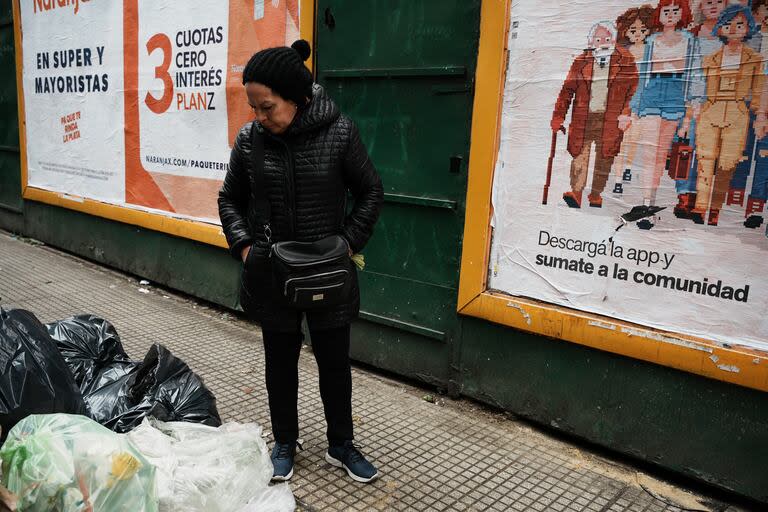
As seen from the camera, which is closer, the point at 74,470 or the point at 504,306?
the point at 74,470

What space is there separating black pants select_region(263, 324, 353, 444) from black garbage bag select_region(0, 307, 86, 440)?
782 millimetres

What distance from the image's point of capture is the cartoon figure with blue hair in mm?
2529

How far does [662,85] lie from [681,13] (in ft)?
0.95

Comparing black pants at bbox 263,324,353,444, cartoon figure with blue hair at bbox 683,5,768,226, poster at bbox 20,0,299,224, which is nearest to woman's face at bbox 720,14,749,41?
cartoon figure with blue hair at bbox 683,5,768,226

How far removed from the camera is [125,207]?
592cm

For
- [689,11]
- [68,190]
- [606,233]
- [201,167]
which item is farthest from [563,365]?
[68,190]

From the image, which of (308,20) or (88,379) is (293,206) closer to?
(88,379)

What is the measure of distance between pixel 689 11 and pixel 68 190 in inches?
240

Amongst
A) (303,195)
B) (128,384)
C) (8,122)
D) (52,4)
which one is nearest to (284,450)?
(128,384)

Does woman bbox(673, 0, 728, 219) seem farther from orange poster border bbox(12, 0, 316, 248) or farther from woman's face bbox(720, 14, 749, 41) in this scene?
orange poster border bbox(12, 0, 316, 248)

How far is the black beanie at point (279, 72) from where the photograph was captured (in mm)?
2354

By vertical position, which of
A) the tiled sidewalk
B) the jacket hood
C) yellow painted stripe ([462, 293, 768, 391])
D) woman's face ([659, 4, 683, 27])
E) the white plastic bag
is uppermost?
woman's face ([659, 4, 683, 27])

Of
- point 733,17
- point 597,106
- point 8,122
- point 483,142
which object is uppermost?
point 733,17

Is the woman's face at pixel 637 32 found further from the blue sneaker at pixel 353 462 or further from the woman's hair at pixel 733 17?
the blue sneaker at pixel 353 462
